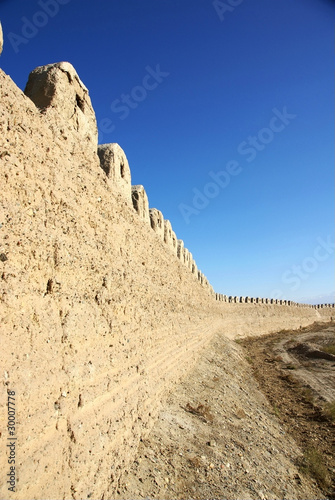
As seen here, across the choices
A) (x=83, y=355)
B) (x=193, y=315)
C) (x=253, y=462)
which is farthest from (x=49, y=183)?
(x=193, y=315)

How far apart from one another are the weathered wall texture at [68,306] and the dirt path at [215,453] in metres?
0.29

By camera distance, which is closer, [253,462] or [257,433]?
[253,462]

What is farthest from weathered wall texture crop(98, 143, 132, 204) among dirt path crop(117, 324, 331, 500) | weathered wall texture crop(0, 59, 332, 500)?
dirt path crop(117, 324, 331, 500)

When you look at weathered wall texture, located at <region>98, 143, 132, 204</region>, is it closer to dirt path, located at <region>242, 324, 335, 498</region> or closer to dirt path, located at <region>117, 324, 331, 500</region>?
dirt path, located at <region>117, 324, 331, 500</region>

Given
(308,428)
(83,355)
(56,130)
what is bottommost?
(308,428)

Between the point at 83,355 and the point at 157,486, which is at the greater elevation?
the point at 83,355

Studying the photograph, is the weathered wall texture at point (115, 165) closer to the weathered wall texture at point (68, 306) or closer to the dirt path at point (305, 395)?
the weathered wall texture at point (68, 306)

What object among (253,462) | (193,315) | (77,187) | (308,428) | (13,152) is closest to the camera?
(13,152)

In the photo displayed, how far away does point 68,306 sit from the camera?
281 centimetres

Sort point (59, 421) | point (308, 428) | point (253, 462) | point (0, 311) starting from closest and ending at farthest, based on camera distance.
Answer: point (0, 311), point (59, 421), point (253, 462), point (308, 428)

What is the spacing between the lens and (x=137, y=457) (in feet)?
11.3

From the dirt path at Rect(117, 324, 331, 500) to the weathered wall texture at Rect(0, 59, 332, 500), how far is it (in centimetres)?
29

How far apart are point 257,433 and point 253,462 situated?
1.13m

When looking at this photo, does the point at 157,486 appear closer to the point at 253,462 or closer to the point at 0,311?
the point at 253,462
